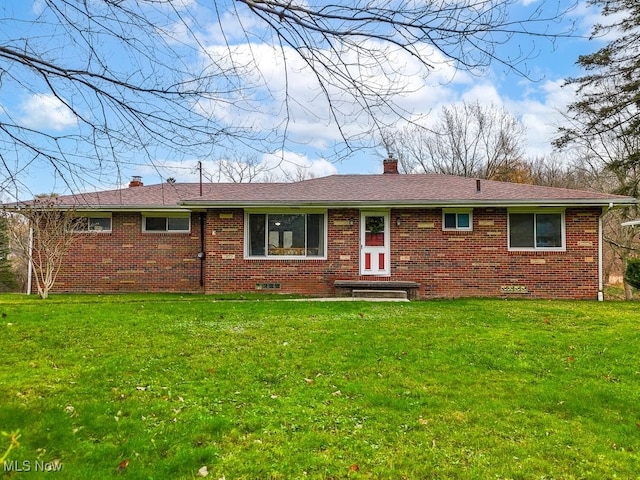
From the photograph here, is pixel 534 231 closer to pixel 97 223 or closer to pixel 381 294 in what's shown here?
pixel 381 294

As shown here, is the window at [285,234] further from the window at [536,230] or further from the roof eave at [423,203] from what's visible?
the window at [536,230]

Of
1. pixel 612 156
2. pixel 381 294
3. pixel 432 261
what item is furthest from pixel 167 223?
pixel 612 156

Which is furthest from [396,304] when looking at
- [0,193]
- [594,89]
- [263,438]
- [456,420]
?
[594,89]

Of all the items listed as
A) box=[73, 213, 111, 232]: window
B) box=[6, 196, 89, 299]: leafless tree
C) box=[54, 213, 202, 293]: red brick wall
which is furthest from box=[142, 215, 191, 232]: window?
box=[6, 196, 89, 299]: leafless tree

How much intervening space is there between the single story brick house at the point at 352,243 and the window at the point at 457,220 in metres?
0.03

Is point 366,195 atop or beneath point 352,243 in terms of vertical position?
atop

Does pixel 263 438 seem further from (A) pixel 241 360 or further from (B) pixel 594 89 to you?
(B) pixel 594 89

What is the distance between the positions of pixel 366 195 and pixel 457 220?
2.66m

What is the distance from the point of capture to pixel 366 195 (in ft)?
41.0

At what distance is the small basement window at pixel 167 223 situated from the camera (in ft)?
43.0

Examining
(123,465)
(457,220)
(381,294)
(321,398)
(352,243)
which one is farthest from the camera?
(352,243)

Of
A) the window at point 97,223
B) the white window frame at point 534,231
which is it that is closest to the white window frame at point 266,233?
the window at point 97,223

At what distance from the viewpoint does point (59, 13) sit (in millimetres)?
2863

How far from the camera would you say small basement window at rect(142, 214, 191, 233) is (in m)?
13.1
